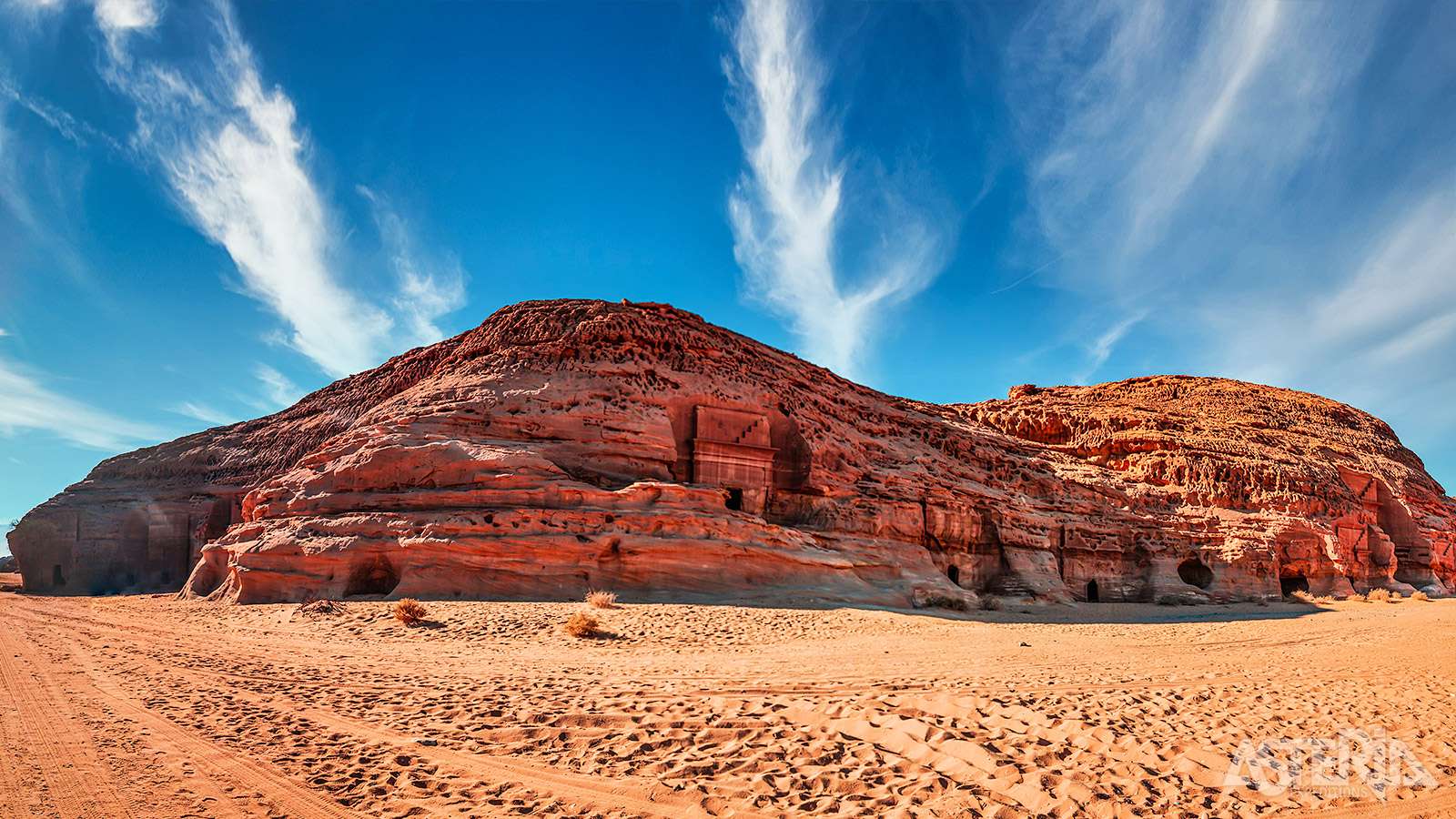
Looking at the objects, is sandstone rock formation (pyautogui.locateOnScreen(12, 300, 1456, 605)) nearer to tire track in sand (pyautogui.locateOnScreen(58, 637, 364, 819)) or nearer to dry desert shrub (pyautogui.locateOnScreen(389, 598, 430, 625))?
dry desert shrub (pyautogui.locateOnScreen(389, 598, 430, 625))

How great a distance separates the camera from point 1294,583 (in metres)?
32.0

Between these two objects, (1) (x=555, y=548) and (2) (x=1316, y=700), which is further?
(1) (x=555, y=548)

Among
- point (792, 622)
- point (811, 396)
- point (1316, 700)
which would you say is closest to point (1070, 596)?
point (811, 396)

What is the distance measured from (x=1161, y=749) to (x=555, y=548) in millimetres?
14204

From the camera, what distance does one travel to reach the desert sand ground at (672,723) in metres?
4.78

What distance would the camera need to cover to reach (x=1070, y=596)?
88.7ft

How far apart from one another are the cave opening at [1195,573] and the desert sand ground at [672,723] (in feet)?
63.0

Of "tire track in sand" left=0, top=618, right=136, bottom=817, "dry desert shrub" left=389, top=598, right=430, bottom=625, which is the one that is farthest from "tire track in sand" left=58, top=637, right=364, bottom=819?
"dry desert shrub" left=389, top=598, right=430, bottom=625

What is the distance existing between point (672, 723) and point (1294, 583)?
39.0m

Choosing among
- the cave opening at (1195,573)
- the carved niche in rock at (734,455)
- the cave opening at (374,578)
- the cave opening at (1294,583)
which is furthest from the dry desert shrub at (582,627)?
the cave opening at (1294,583)

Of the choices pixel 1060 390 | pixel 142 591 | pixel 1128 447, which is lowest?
pixel 142 591

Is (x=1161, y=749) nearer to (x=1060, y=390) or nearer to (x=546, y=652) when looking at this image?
(x=546, y=652)

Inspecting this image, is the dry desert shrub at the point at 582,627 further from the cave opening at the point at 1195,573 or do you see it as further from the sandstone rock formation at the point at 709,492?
the cave opening at the point at 1195,573

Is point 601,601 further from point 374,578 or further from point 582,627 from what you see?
point 374,578
